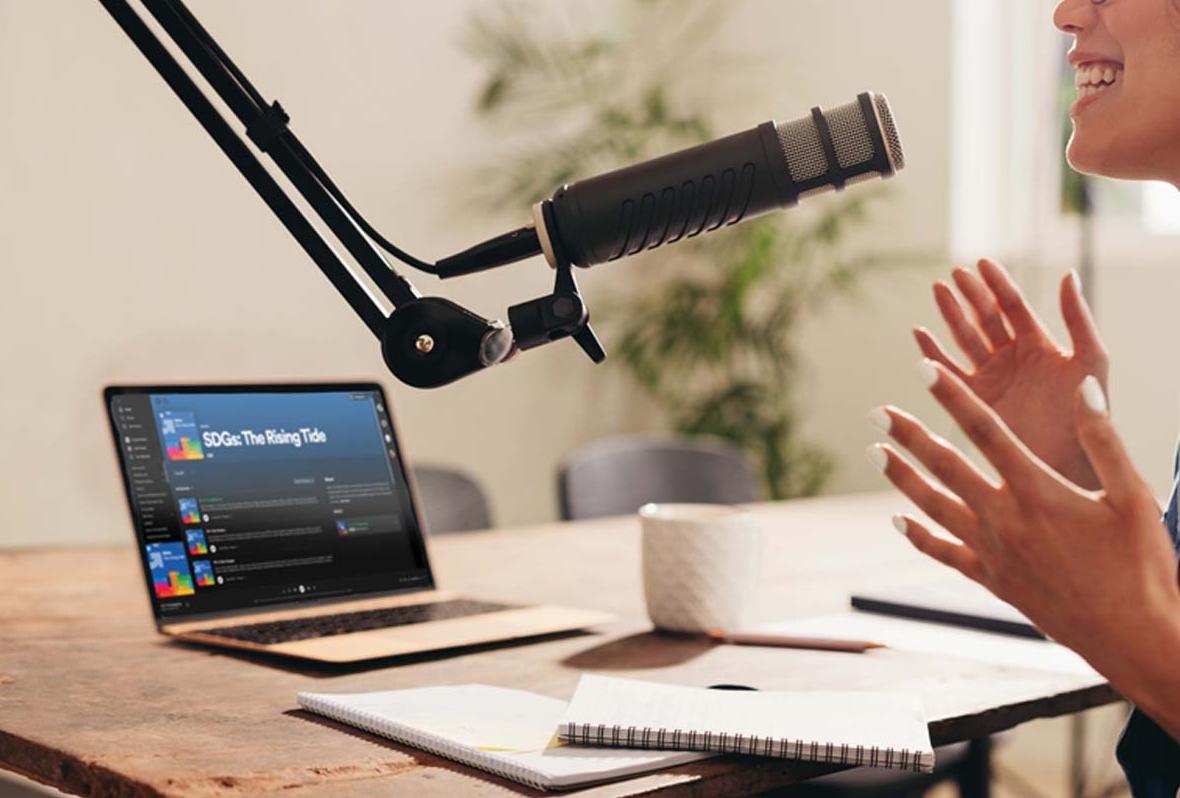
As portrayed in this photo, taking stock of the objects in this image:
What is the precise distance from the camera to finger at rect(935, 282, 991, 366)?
57.6 inches

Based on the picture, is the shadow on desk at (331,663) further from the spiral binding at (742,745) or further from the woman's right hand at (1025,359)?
the woman's right hand at (1025,359)

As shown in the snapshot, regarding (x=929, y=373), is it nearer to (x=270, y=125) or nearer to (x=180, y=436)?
(x=270, y=125)

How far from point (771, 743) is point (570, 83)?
11.4ft

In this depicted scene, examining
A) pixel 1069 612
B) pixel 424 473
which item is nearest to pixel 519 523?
pixel 424 473

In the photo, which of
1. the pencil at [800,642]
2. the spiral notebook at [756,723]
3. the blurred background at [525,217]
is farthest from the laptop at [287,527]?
the blurred background at [525,217]

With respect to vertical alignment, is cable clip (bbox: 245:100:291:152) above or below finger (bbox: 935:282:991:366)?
above

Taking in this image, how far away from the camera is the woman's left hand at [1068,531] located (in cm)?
89

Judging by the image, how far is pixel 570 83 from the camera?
14.0ft

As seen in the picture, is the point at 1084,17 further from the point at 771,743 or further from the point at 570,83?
the point at 570,83

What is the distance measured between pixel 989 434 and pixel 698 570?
56 centimetres

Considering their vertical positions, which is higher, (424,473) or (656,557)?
(424,473)

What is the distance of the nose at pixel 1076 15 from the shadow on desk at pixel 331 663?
0.76 metres

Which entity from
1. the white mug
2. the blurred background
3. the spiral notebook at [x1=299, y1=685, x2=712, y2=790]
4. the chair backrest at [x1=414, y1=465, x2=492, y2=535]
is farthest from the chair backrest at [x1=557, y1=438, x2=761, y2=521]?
the spiral notebook at [x1=299, y1=685, x2=712, y2=790]

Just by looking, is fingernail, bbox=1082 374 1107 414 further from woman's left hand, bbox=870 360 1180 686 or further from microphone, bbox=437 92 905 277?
microphone, bbox=437 92 905 277
